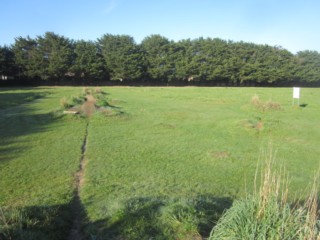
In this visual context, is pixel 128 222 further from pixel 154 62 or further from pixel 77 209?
pixel 154 62

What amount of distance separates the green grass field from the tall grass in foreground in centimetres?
81

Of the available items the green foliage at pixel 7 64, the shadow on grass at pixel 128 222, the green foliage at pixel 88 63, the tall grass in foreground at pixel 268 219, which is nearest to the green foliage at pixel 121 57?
the green foliage at pixel 88 63

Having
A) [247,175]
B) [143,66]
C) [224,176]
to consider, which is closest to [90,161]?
[224,176]

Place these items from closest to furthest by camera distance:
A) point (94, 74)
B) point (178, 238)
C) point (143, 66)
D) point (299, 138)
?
point (178, 238), point (299, 138), point (94, 74), point (143, 66)

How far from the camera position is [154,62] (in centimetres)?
5569

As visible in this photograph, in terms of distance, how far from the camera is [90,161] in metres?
9.09

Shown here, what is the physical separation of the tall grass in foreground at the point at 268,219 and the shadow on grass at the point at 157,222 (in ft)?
2.14

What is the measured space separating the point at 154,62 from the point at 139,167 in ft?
158

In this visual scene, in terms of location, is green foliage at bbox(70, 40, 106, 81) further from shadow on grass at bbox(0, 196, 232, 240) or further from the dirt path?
shadow on grass at bbox(0, 196, 232, 240)

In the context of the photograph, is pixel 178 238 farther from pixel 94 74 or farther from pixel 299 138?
pixel 94 74

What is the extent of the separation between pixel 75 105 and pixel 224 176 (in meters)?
10.9

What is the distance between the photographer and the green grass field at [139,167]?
510cm

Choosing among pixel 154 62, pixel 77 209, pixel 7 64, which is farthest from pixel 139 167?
pixel 154 62

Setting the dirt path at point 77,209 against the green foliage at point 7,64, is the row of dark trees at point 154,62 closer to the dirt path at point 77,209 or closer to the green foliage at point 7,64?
the green foliage at point 7,64
